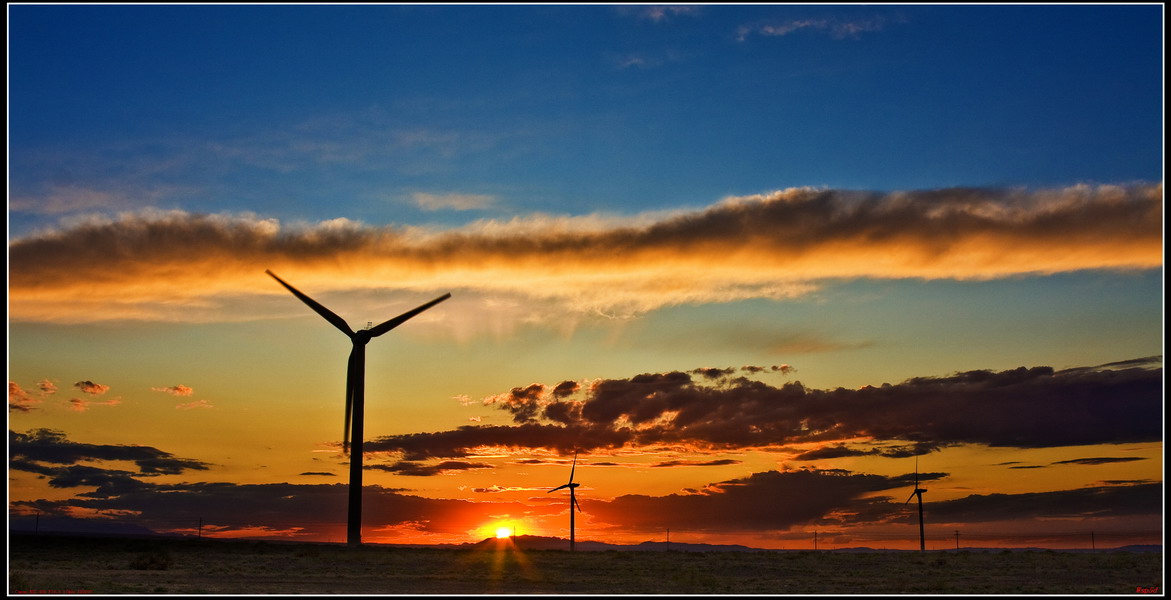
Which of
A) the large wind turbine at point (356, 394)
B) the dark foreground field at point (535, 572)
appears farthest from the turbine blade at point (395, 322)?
the dark foreground field at point (535, 572)

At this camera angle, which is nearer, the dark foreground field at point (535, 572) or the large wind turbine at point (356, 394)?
the dark foreground field at point (535, 572)

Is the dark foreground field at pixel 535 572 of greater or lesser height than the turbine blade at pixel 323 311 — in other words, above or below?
below

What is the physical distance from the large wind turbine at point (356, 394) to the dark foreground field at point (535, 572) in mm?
4169

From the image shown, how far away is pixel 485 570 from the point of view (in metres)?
93.7

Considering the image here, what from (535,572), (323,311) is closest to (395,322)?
(323,311)

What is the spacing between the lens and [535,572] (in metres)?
93.4

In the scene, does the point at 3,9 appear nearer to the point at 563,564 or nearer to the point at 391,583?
the point at 391,583

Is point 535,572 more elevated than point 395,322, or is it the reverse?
point 395,322

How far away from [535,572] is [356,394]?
122 ft

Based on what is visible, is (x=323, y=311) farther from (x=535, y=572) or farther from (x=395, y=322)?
(x=535, y=572)

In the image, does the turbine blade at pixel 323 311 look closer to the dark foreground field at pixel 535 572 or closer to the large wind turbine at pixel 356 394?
the large wind turbine at pixel 356 394

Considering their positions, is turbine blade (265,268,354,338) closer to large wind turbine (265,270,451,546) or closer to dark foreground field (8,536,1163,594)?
large wind turbine (265,270,451,546)

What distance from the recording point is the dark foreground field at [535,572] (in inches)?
2931

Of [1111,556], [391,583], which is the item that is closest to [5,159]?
[391,583]
